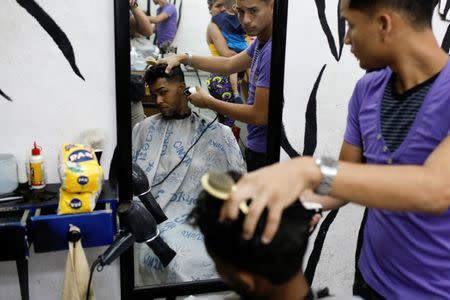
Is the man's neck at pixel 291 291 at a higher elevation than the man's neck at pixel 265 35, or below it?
below

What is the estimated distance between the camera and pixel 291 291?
2.73ft

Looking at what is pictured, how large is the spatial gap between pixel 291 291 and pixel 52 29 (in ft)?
3.72

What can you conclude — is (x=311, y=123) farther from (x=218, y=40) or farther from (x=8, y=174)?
(x=8, y=174)

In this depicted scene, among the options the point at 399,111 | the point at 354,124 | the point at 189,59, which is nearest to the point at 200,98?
the point at 189,59

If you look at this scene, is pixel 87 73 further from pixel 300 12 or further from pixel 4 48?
pixel 300 12

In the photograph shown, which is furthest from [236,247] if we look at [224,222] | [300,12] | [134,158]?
[300,12]

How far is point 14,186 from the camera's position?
55.6 inches

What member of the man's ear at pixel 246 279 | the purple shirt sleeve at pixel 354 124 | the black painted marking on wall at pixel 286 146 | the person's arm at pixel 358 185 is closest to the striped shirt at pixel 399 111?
the purple shirt sleeve at pixel 354 124

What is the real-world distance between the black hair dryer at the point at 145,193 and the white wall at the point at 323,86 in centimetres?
56

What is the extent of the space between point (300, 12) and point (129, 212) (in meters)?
0.99

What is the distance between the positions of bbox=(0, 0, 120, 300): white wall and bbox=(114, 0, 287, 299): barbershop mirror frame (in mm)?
42

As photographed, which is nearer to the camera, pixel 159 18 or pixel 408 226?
pixel 408 226

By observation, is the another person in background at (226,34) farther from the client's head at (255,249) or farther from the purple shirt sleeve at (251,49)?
the client's head at (255,249)

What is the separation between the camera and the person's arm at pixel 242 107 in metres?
1.64
